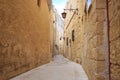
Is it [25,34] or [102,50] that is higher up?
[25,34]

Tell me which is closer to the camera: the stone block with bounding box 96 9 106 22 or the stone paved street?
the stone block with bounding box 96 9 106 22

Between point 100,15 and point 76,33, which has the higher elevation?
point 76,33

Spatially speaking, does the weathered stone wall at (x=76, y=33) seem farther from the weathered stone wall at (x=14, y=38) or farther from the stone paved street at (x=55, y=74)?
the weathered stone wall at (x=14, y=38)

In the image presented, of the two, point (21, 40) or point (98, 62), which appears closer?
point (98, 62)

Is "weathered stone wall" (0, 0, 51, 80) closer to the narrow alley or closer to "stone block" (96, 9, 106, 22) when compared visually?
the narrow alley

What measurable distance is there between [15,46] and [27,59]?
150cm

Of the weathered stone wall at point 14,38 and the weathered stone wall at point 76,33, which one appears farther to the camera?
the weathered stone wall at point 76,33

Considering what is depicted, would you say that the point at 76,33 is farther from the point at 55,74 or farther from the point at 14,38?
the point at 14,38

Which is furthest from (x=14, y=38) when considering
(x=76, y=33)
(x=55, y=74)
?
(x=76, y=33)

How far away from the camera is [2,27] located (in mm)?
4523

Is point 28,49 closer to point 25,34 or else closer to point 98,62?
point 25,34

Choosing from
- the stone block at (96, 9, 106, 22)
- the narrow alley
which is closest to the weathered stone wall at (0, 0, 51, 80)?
the narrow alley

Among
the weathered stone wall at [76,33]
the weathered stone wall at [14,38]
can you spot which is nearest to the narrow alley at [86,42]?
the weathered stone wall at [14,38]

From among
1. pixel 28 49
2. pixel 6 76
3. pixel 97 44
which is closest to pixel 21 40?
pixel 28 49
